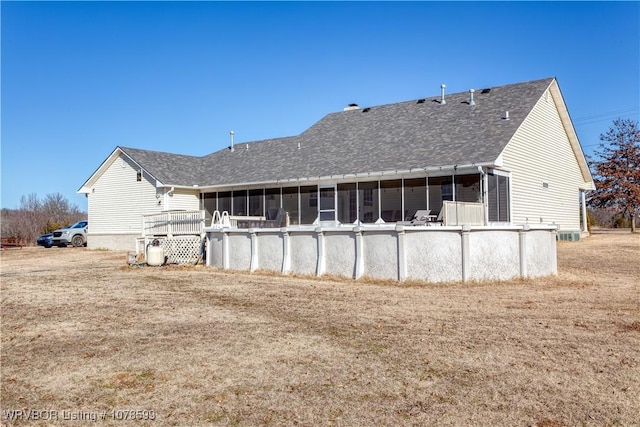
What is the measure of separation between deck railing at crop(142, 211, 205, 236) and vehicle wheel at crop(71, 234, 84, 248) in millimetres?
12118

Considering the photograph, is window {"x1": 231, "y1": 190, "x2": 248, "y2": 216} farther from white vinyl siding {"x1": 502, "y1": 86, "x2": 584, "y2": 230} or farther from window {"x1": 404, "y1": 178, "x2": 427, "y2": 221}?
white vinyl siding {"x1": 502, "y1": 86, "x2": 584, "y2": 230}

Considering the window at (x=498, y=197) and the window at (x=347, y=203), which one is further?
the window at (x=347, y=203)

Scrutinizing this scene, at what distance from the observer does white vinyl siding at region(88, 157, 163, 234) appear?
26250 mm

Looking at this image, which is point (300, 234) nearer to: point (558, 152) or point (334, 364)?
point (334, 364)

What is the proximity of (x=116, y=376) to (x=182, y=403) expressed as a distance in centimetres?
118

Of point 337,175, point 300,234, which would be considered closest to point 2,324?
point 300,234

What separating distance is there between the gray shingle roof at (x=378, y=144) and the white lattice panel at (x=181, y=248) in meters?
5.92

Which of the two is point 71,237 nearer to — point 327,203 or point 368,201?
point 327,203

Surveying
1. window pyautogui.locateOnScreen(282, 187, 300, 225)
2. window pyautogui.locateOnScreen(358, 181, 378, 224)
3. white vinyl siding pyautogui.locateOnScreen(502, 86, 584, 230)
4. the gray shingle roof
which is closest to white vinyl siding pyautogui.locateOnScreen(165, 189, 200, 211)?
the gray shingle roof

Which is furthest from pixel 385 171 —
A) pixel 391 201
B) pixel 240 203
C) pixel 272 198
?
pixel 240 203

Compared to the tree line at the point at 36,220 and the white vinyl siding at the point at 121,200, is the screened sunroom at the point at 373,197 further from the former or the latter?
the tree line at the point at 36,220

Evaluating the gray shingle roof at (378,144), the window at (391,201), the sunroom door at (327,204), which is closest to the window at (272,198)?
the gray shingle roof at (378,144)

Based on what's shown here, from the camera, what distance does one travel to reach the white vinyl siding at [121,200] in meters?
26.2

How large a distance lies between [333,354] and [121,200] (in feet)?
77.9
